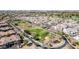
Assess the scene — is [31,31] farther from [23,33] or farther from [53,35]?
[53,35]

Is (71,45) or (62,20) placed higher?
(62,20)
